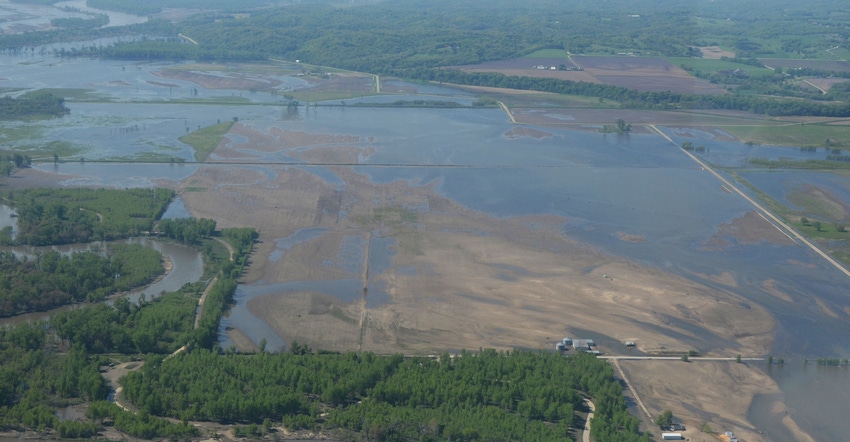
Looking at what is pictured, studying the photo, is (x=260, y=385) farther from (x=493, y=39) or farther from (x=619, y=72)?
(x=493, y=39)

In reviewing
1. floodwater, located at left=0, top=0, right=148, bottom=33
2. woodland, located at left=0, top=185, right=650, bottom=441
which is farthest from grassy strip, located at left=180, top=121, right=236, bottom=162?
floodwater, located at left=0, top=0, right=148, bottom=33

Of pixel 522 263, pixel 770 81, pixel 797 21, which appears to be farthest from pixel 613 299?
pixel 797 21

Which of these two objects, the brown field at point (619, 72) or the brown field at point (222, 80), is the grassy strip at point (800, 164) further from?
the brown field at point (222, 80)

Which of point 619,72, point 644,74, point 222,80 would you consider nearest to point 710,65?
point 644,74

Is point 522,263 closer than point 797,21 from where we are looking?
Yes

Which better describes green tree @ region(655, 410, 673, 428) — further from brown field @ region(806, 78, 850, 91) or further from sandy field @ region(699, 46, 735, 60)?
sandy field @ region(699, 46, 735, 60)

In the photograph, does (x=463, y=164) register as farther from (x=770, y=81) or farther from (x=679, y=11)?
(x=679, y=11)
